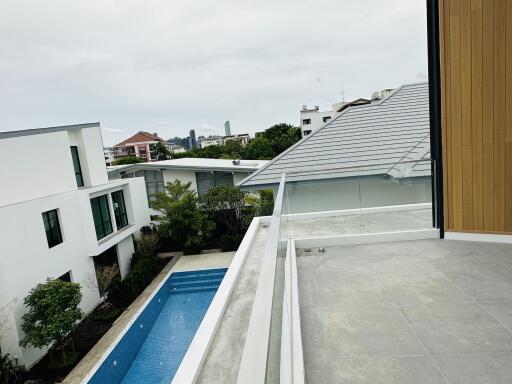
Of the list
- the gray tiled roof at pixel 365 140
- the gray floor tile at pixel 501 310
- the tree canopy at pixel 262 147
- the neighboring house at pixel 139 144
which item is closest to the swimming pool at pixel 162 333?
the gray tiled roof at pixel 365 140

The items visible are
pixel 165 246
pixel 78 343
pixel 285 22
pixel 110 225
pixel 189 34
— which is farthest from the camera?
pixel 165 246

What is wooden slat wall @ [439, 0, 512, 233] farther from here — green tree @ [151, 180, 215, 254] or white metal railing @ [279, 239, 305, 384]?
green tree @ [151, 180, 215, 254]

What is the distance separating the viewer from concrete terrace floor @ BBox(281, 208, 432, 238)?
16.1 ft

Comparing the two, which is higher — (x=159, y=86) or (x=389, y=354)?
(x=159, y=86)

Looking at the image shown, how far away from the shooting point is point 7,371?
7777 mm

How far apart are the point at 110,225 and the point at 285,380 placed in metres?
14.9

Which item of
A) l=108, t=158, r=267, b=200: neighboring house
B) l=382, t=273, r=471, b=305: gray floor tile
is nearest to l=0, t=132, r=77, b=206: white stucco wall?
l=108, t=158, r=267, b=200: neighboring house

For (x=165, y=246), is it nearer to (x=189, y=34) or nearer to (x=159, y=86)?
(x=189, y=34)

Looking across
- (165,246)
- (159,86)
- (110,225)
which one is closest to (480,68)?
(110,225)

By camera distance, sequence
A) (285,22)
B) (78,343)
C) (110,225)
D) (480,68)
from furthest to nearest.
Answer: (110,225)
(285,22)
(78,343)
(480,68)

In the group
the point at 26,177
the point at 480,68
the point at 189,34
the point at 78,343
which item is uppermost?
the point at 189,34

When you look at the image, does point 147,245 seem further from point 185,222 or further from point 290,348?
point 290,348

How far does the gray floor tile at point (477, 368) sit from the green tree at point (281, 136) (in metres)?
36.7

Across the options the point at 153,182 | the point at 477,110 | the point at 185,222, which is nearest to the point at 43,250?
the point at 185,222
